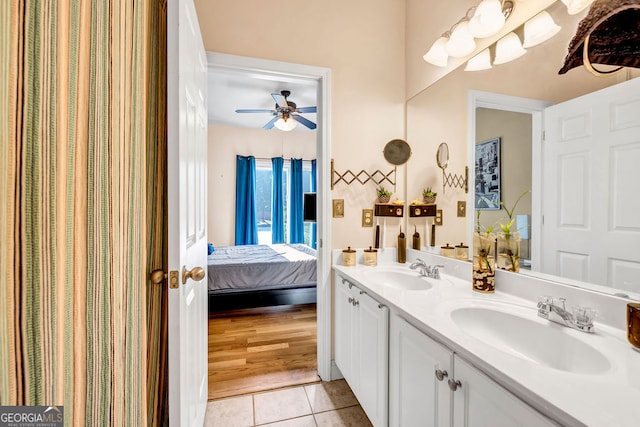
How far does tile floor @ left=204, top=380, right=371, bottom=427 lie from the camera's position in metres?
1.62

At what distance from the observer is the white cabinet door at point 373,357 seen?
1.30 m

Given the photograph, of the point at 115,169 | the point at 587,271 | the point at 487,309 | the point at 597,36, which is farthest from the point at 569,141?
the point at 115,169

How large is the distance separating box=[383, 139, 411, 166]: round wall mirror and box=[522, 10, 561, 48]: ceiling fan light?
913 mm

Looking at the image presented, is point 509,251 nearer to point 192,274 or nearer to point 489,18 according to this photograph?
point 489,18

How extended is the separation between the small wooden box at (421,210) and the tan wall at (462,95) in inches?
3.1

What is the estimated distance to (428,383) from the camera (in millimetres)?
1002

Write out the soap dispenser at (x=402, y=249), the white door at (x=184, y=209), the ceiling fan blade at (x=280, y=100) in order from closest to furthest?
the white door at (x=184, y=209) < the soap dispenser at (x=402, y=249) < the ceiling fan blade at (x=280, y=100)

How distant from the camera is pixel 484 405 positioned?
762mm

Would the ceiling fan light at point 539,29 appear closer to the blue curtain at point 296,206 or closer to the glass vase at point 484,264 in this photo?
the glass vase at point 484,264

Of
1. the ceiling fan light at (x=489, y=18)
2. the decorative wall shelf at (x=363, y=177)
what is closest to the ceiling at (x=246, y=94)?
the decorative wall shelf at (x=363, y=177)

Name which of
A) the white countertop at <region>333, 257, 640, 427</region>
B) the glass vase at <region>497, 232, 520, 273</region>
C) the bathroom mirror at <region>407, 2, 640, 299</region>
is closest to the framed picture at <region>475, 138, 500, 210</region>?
the bathroom mirror at <region>407, 2, 640, 299</region>

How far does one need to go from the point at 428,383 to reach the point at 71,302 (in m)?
1.06

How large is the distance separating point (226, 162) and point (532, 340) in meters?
5.17

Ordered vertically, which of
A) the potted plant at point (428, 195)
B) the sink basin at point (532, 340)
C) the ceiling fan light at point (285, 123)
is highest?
the ceiling fan light at point (285, 123)
